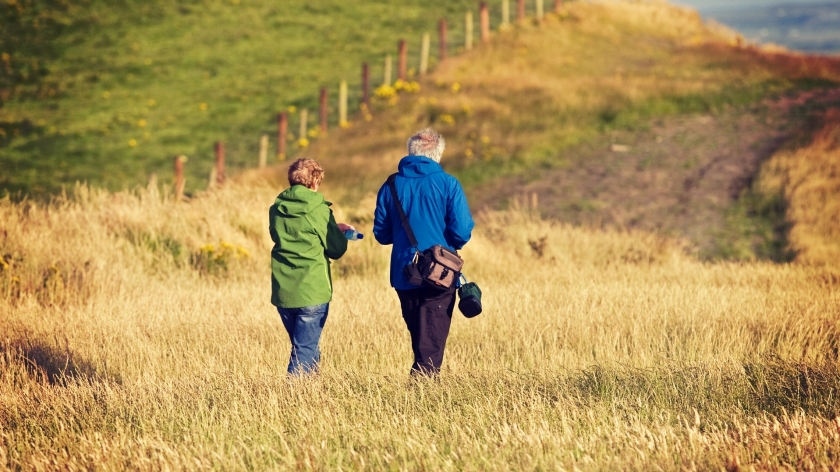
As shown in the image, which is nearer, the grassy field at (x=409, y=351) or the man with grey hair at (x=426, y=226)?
the grassy field at (x=409, y=351)

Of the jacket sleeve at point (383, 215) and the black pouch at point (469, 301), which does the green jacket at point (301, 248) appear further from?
the black pouch at point (469, 301)

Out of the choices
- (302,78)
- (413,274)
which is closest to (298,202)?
(413,274)

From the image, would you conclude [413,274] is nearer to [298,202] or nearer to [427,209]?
[427,209]

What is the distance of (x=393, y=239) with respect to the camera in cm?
539

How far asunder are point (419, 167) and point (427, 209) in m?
0.26

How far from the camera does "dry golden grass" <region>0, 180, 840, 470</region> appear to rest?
13.9 ft

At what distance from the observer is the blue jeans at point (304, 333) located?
532 cm

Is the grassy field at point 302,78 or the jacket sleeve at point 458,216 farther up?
the jacket sleeve at point 458,216

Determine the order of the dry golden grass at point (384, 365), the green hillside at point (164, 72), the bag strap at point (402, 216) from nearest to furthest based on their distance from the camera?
the dry golden grass at point (384, 365), the bag strap at point (402, 216), the green hillside at point (164, 72)

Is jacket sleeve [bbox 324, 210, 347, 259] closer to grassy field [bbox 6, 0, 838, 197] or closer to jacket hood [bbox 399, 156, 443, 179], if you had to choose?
jacket hood [bbox 399, 156, 443, 179]

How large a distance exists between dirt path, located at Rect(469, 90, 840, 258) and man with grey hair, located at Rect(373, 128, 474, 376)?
29.0 ft

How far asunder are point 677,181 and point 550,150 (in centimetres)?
322

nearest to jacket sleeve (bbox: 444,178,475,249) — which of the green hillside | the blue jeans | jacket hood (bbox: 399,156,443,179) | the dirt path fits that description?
jacket hood (bbox: 399,156,443,179)

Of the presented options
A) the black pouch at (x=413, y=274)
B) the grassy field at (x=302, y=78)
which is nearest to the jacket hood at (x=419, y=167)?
the black pouch at (x=413, y=274)
